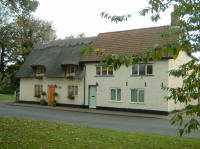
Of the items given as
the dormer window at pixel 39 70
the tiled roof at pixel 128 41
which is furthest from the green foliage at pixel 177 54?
the dormer window at pixel 39 70

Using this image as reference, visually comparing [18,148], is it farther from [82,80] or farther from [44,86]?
[44,86]

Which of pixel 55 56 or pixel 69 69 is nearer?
pixel 69 69

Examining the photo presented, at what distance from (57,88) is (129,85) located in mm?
9502

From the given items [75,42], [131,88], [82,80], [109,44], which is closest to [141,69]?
[131,88]

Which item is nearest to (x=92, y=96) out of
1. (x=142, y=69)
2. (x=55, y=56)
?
(x=142, y=69)

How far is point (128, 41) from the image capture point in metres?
24.2

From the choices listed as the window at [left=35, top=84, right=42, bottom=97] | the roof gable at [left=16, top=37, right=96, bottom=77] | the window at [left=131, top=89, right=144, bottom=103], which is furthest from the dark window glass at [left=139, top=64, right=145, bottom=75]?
the window at [left=35, top=84, right=42, bottom=97]

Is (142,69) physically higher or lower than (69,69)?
lower

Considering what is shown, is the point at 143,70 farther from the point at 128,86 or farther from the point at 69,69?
the point at 69,69

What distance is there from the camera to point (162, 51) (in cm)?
307

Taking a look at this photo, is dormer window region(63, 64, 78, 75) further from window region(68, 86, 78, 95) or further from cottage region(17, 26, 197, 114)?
window region(68, 86, 78, 95)

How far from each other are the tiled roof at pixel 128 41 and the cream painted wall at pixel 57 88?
353 cm

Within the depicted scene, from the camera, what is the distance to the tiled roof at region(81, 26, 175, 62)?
22609mm

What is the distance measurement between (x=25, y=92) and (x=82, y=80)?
963 centimetres
